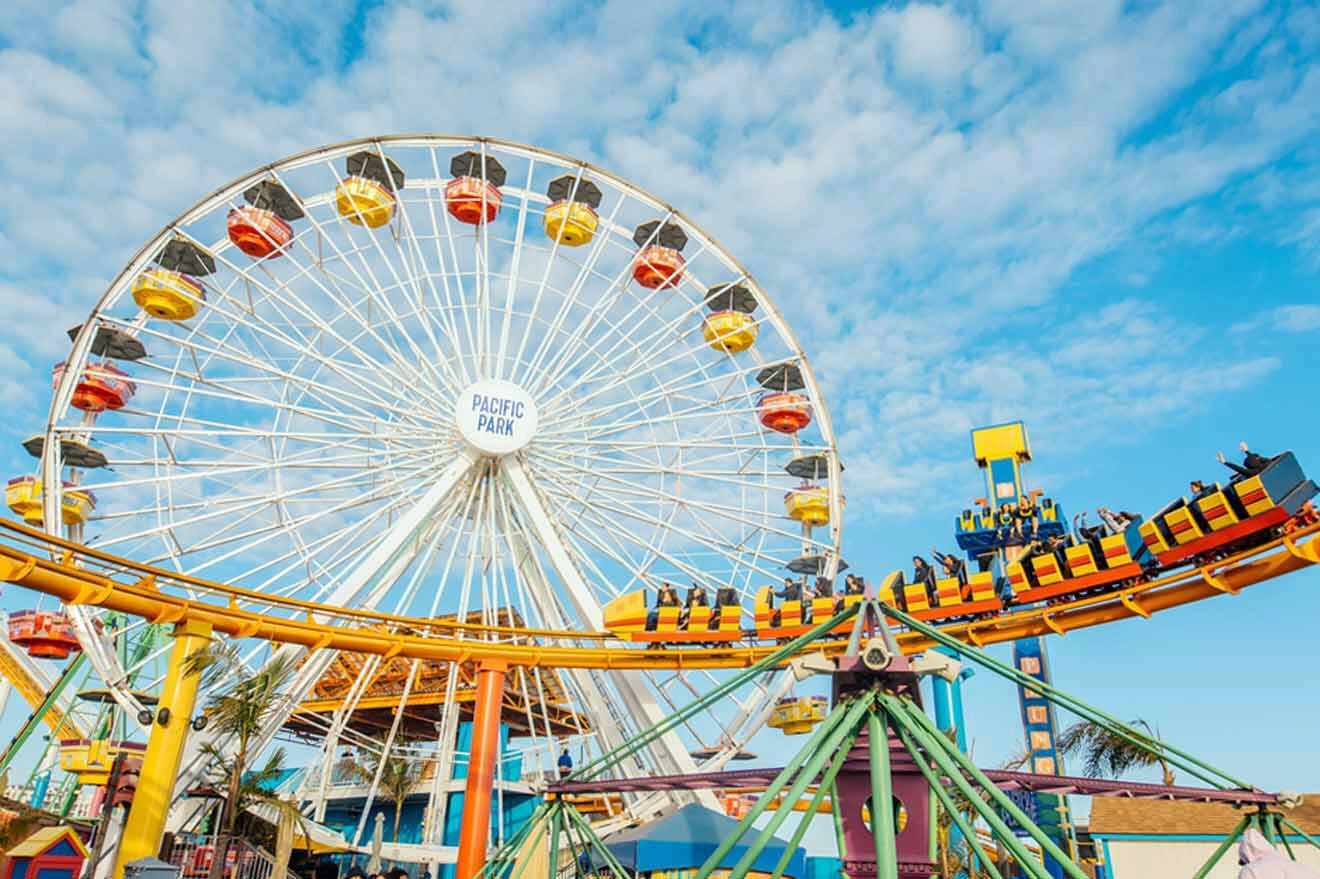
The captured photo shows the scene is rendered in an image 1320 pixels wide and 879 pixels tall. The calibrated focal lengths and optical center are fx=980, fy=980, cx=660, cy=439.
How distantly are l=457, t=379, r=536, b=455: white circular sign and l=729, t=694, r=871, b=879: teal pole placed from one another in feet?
50.1

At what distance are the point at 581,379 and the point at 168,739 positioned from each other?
11634 mm

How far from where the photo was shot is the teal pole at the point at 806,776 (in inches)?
256

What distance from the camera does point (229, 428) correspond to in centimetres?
2062

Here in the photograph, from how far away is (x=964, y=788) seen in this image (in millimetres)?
6746

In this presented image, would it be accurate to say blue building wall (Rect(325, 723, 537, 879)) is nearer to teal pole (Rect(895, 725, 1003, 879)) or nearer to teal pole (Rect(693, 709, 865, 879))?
teal pole (Rect(693, 709, 865, 879))

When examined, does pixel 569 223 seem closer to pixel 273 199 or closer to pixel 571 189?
pixel 571 189

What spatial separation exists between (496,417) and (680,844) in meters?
10.4

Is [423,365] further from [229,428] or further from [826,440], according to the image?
[826,440]

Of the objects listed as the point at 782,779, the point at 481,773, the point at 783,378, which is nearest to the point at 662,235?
the point at 783,378

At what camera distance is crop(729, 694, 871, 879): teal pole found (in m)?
6.50

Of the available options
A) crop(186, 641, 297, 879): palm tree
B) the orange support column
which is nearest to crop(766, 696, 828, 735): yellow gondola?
the orange support column

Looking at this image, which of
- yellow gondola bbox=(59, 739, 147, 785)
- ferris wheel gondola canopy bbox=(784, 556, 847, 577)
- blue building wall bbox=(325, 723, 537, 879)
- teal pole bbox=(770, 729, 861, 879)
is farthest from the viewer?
blue building wall bbox=(325, 723, 537, 879)

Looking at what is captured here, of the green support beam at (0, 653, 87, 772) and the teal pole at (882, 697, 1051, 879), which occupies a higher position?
the green support beam at (0, 653, 87, 772)

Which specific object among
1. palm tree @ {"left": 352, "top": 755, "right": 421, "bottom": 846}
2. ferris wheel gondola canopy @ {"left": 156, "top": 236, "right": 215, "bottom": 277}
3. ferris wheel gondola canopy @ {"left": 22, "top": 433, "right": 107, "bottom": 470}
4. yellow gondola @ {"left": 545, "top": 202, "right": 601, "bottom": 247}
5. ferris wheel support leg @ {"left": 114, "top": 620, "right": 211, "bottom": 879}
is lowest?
ferris wheel support leg @ {"left": 114, "top": 620, "right": 211, "bottom": 879}
